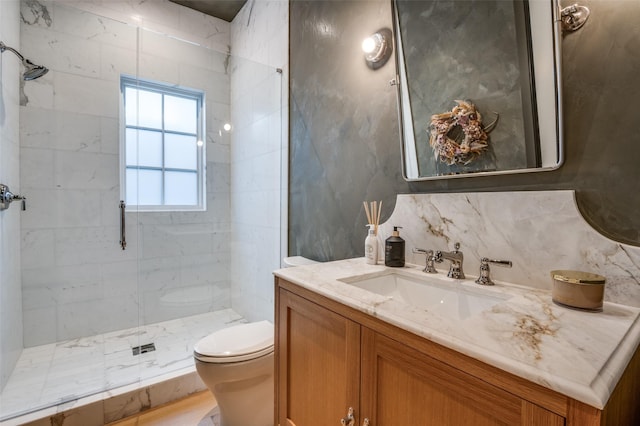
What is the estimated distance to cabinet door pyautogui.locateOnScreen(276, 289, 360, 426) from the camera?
753 mm

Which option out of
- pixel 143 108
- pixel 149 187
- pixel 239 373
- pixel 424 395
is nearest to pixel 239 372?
pixel 239 373

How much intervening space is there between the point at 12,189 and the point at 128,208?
0.64 meters

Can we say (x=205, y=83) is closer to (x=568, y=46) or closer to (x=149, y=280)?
(x=149, y=280)

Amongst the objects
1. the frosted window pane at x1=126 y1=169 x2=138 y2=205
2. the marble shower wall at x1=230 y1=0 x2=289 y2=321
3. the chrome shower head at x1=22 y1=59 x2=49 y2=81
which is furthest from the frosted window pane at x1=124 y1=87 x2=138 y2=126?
the marble shower wall at x1=230 y1=0 x2=289 y2=321

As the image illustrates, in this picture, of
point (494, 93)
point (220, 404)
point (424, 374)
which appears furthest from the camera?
point (220, 404)

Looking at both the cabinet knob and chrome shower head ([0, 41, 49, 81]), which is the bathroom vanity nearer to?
the cabinet knob

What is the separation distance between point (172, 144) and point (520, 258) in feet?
8.32

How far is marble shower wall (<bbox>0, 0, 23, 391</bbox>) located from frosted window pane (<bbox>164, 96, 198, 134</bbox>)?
87 cm

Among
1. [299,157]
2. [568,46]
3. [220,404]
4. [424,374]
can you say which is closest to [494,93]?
[568,46]

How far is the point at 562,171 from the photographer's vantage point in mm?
826

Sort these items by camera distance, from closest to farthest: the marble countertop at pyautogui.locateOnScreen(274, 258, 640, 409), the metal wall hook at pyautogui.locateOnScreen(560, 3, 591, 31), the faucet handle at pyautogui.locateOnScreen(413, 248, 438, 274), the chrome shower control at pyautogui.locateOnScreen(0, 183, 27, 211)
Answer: the marble countertop at pyautogui.locateOnScreen(274, 258, 640, 409) → the metal wall hook at pyautogui.locateOnScreen(560, 3, 591, 31) → the faucet handle at pyautogui.locateOnScreen(413, 248, 438, 274) → the chrome shower control at pyautogui.locateOnScreen(0, 183, 27, 211)

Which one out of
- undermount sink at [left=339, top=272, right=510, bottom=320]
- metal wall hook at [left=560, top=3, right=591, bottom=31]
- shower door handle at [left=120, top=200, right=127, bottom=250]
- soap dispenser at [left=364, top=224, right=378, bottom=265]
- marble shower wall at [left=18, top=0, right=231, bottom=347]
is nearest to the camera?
metal wall hook at [left=560, top=3, right=591, bottom=31]

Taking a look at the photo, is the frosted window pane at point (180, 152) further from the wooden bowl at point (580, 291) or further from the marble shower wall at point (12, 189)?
Answer: the wooden bowl at point (580, 291)

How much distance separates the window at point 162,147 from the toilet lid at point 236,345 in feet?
4.66
